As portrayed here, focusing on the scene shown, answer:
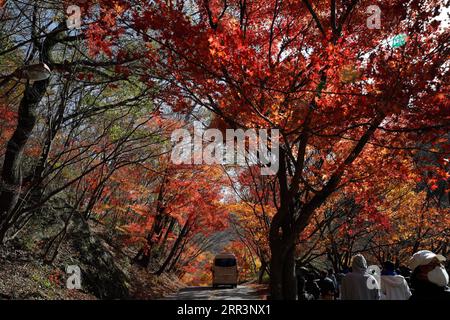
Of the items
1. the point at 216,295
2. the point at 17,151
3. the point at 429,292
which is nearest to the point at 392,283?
the point at 429,292

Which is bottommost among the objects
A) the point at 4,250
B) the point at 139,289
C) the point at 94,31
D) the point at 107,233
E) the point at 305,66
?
the point at 139,289

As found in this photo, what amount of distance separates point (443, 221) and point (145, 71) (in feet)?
56.1

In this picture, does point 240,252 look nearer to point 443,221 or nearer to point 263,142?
point 443,221

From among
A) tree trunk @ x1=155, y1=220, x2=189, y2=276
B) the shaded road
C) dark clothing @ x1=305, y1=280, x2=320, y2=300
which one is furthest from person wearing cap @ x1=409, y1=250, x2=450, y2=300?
tree trunk @ x1=155, y1=220, x2=189, y2=276

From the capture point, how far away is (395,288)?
7387 millimetres

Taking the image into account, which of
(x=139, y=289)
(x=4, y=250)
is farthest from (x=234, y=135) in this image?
(x=139, y=289)

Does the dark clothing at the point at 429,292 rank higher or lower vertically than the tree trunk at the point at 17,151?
lower

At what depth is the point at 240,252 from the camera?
4562cm

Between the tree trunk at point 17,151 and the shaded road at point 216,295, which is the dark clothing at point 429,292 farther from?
the shaded road at point 216,295

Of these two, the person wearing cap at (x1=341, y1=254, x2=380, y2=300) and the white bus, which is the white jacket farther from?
the white bus

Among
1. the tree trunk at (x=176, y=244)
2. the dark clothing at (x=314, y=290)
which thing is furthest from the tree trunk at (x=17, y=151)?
the tree trunk at (x=176, y=244)

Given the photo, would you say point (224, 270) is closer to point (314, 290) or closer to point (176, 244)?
point (176, 244)

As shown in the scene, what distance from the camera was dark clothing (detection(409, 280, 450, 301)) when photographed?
359 centimetres

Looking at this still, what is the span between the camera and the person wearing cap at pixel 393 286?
24.1 ft
